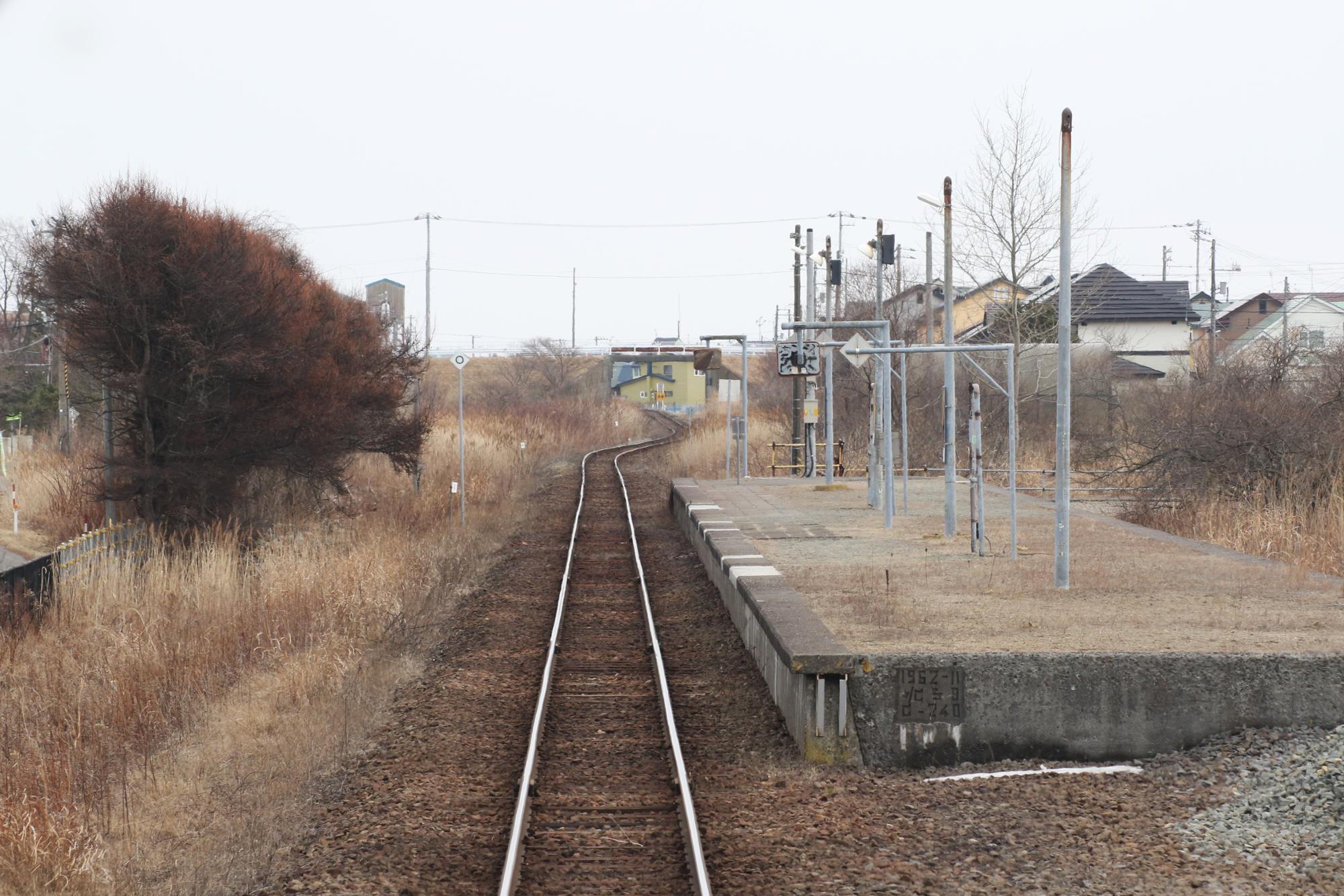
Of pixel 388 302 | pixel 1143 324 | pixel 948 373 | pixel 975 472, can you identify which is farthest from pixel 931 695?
pixel 1143 324

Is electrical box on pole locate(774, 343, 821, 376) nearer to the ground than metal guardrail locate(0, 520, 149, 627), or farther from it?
farther from it

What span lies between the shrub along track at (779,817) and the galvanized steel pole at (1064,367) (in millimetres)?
3331

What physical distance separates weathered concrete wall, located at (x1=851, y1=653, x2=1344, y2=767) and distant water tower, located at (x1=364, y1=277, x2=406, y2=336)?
841 inches

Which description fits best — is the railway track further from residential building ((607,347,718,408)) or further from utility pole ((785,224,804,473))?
residential building ((607,347,718,408))

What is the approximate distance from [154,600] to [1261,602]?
10595 millimetres

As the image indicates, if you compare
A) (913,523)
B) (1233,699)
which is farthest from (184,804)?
(913,523)

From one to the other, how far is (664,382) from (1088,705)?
3564 inches

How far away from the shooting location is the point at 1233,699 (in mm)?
7762

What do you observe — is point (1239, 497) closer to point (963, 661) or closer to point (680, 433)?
point (963, 661)

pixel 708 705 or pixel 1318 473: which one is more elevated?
pixel 1318 473

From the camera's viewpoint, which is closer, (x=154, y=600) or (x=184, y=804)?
(x=184, y=804)

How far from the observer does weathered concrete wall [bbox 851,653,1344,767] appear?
25.3 ft

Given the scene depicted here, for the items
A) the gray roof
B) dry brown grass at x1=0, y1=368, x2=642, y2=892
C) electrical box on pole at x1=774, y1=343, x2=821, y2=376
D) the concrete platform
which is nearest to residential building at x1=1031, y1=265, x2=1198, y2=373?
the gray roof

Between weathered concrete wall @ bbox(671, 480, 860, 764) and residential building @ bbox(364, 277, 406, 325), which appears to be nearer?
weathered concrete wall @ bbox(671, 480, 860, 764)
